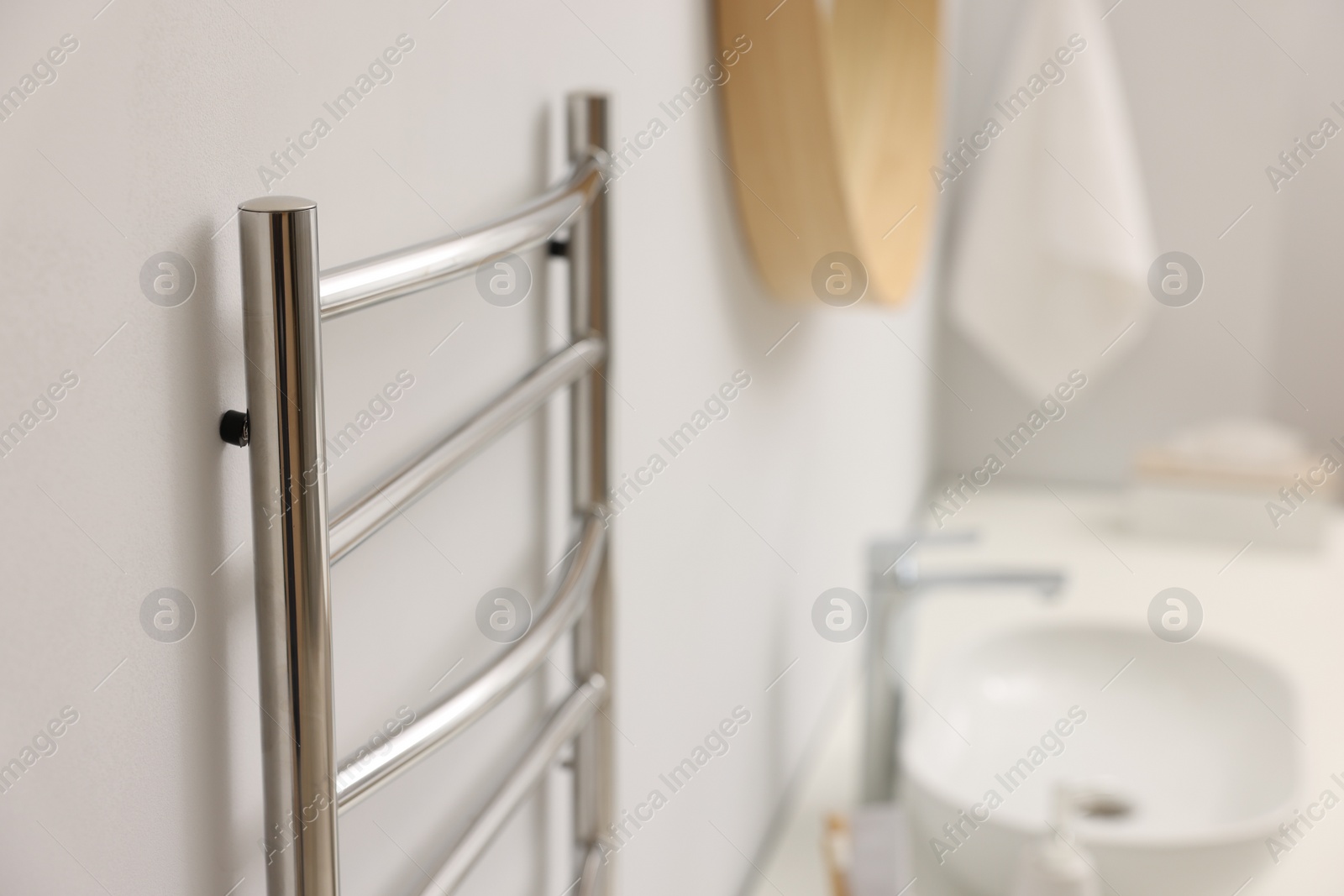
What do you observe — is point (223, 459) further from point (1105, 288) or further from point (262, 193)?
point (1105, 288)

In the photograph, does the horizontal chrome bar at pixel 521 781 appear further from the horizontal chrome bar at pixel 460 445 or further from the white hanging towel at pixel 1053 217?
the white hanging towel at pixel 1053 217

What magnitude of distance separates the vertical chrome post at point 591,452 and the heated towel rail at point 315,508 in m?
0.03

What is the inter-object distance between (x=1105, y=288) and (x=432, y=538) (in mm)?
1246

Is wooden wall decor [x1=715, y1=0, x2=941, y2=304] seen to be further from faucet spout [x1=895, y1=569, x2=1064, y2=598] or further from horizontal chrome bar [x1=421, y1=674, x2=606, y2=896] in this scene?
horizontal chrome bar [x1=421, y1=674, x2=606, y2=896]

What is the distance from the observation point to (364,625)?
0.41 m

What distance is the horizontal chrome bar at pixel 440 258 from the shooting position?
33cm

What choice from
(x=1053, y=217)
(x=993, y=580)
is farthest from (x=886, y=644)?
(x=1053, y=217)

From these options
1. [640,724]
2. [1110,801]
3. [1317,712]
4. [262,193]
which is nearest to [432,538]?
[262,193]

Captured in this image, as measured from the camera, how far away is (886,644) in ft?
3.20

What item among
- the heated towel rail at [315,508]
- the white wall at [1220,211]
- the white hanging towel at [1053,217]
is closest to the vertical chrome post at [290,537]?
the heated towel rail at [315,508]

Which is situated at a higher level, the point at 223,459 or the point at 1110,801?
the point at 223,459

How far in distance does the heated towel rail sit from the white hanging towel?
1.14m

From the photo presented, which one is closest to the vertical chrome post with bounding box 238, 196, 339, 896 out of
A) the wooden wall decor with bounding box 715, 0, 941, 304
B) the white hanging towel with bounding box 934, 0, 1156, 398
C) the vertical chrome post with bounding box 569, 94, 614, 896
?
the vertical chrome post with bounding box 569, 94, 614, 896

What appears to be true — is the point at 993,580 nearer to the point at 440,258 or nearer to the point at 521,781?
the point at 521,781
